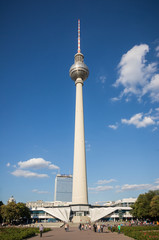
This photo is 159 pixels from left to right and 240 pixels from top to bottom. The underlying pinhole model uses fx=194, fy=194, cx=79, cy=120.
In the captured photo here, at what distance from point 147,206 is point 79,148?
28.0m

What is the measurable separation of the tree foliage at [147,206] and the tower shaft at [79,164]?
16.7 metres

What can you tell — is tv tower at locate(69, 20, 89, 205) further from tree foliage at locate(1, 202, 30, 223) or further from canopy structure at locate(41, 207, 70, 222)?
tree foliage at locate(1, 202, 30, 223)

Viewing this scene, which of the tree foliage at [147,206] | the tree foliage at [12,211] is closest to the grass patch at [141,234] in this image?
the tree foliage at [147,206]

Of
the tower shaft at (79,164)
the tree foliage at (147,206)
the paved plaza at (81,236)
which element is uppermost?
the tower shaft at (79,164)

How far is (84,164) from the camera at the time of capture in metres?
67.9

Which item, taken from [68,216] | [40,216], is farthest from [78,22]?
[40,216]

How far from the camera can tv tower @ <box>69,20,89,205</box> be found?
212 ft

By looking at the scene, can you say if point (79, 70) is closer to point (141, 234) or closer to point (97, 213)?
point (97, 213)

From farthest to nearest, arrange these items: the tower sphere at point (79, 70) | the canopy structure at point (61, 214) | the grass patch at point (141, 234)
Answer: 1. the tower sphere at point (79, 70)
2. the canopy structure at point (61, 214)
3. the grass patch at point (141, 234)

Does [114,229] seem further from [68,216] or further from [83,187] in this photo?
[83,187]

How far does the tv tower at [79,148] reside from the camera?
212 feet

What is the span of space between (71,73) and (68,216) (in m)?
56.6

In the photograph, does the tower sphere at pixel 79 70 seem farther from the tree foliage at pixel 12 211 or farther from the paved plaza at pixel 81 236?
the paved plaza at pixel 81 236

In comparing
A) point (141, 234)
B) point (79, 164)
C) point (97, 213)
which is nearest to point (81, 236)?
point (141, 234)
